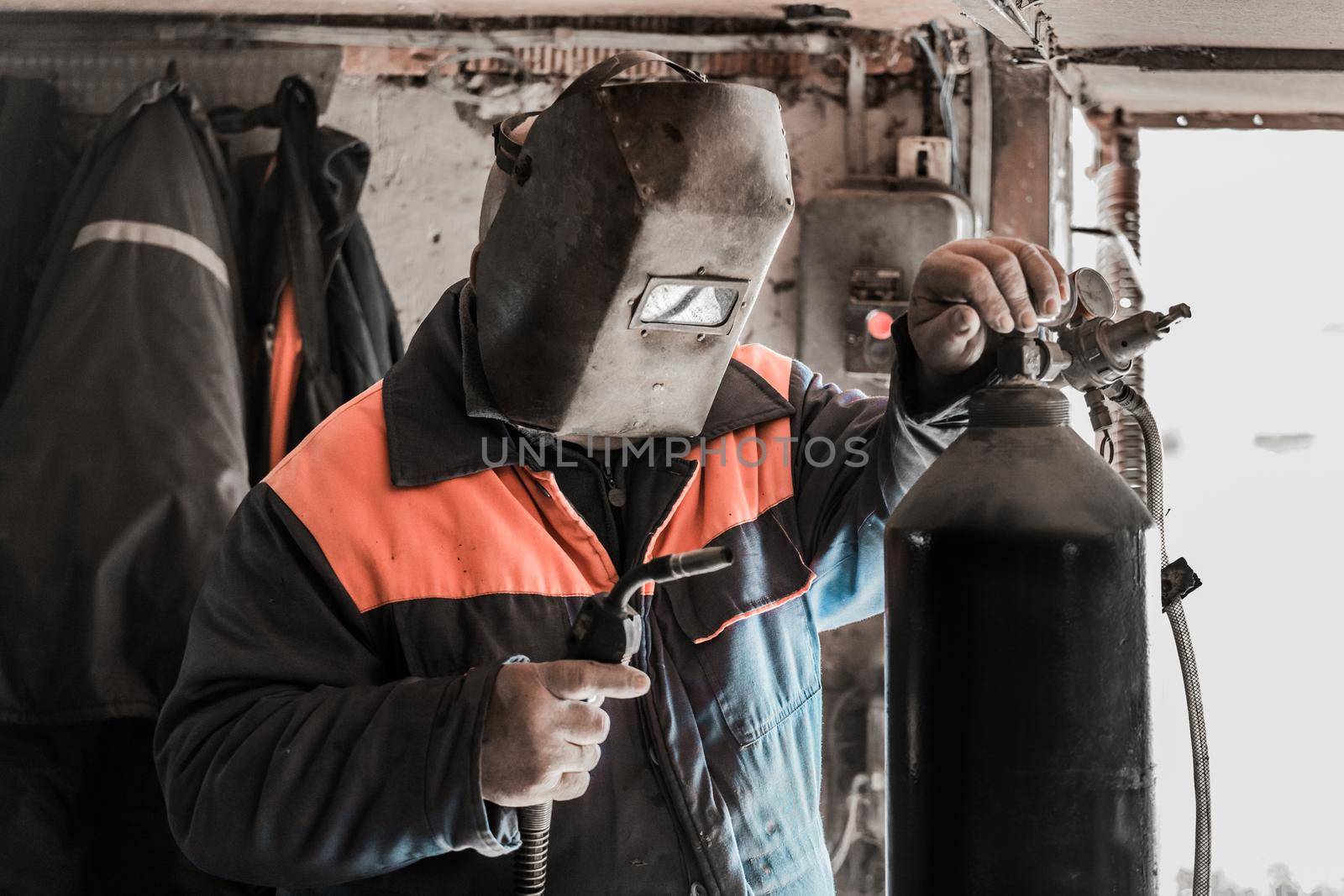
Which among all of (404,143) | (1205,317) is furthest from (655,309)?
(1205,317)

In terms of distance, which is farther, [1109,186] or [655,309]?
[1109,186]

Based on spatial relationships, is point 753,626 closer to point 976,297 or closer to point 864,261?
point 976,297

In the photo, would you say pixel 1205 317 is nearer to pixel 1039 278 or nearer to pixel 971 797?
pixel 1039 278

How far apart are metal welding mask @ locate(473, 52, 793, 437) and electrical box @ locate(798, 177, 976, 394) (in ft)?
2.39

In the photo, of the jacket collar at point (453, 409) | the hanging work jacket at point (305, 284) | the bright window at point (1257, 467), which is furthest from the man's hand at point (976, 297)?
the bright window at point (1257, 467)

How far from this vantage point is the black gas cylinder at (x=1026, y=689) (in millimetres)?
949

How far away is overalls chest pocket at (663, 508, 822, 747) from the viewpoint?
4.35ft

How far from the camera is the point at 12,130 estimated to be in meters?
2.00

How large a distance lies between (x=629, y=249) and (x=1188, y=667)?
659 mm

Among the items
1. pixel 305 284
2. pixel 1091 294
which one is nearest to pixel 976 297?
pixel 1091 294

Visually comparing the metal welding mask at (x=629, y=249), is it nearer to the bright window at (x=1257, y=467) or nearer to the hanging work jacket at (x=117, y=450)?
the hanging work jacket at (x=117, y=450)

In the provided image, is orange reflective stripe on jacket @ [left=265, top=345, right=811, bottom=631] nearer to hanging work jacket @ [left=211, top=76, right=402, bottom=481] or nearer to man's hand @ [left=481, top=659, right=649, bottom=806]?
man's hand @ [left=481, top=659, right=649, bottom=806]

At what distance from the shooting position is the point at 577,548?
1337mm

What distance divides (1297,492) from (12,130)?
233 centimetres
